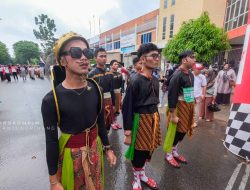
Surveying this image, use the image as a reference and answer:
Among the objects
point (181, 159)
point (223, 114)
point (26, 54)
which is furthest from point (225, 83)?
point (26, 54)

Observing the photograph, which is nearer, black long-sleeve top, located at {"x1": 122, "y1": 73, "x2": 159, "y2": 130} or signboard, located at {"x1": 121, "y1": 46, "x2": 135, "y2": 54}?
black long-sleeve top, located at {"x1": 122, "y1": 73, "x2": 159, "y2": 130}

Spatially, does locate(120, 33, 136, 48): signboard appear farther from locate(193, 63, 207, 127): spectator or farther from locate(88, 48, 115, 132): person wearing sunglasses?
locate(88, 48, 115, 132): person wearing sunglasses

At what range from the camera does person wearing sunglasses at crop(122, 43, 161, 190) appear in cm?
241

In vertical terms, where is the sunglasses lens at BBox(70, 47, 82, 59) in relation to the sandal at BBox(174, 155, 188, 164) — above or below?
above

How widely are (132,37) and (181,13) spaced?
13.3 meters

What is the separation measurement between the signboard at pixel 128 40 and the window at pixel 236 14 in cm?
1924

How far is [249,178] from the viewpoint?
2.97 m

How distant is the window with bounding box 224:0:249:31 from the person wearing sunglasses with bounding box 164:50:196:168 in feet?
42.5

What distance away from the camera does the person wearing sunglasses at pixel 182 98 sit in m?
3.00

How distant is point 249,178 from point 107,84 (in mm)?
3013

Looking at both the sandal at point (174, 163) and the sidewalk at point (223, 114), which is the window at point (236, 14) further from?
the sandal at point (174, 163)

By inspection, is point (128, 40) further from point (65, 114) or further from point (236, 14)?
point (65, 114)

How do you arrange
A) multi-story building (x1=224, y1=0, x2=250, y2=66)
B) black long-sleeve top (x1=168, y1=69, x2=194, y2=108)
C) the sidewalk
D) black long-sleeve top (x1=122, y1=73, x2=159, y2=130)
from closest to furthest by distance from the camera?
black long-sleeve top (x1=122, y1=73, x2=159, y2=130)
black long-sleeve top (x1=168, y1=69, x2=194, y2=108)
the sidewalk
multi-story building (x1=224, y1=0, x2=250, y2=66)

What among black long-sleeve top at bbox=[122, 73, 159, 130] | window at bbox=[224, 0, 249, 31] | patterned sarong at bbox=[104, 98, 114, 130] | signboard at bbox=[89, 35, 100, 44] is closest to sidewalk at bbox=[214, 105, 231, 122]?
patterned sarong at bbox=[104, 98, 114, 130]
